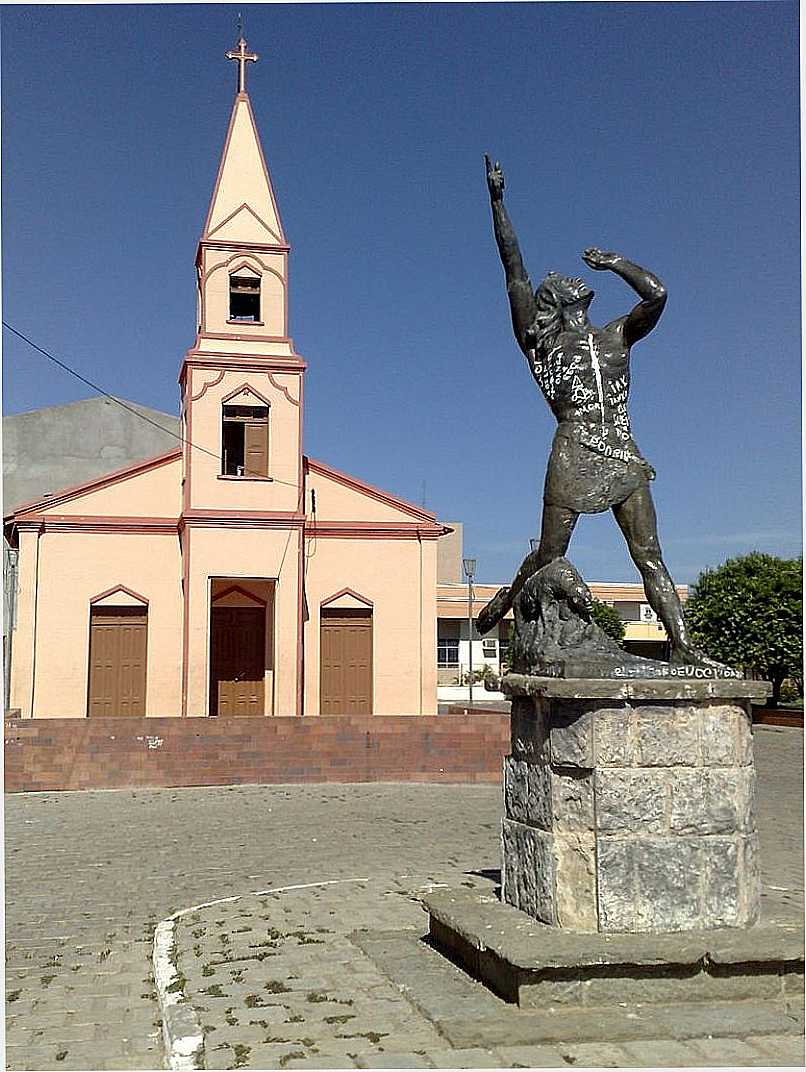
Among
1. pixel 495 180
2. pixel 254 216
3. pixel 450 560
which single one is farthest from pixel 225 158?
pixel 450 560

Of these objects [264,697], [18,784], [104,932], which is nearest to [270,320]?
[264,697]

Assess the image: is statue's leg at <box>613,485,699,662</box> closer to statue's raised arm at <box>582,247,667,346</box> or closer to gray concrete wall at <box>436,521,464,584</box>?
statue's raised arm at <box>582,247,667,346</box>

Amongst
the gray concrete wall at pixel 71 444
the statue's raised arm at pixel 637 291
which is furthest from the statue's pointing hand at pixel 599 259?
the gray concrete wall at pixel 71 444

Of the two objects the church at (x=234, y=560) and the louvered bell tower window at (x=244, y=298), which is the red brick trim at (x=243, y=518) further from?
the louvered bell tower window at (x=244, y=298)

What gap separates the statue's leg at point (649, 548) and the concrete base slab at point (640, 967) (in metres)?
1.70

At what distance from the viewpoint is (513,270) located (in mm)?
6398

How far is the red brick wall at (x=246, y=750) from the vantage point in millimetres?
14984

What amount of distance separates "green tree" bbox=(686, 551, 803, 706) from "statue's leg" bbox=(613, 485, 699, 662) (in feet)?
72.0

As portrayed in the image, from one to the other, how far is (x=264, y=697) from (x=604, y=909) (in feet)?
51.9

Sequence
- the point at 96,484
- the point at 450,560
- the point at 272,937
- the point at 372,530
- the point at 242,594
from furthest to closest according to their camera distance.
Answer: the point at 450,560 < the point at 242,594 < the point at 372,530 < the point at 96,484 < the point at 272,937

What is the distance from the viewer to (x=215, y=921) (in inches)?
279

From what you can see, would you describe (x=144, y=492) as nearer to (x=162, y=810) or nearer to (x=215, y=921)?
(x=162, y=810)

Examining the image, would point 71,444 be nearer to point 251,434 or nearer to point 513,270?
point 251,434

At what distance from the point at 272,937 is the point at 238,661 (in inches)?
581
